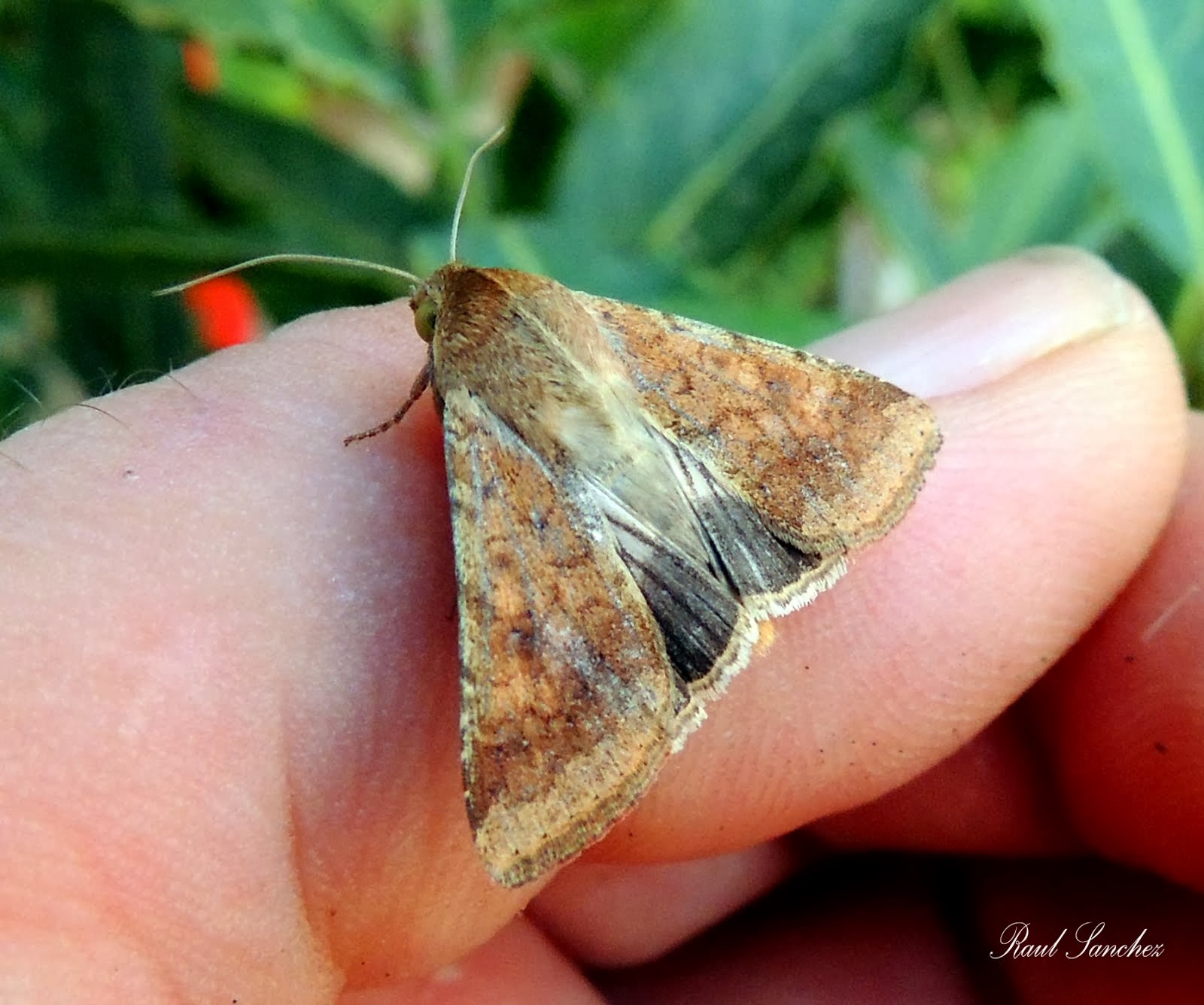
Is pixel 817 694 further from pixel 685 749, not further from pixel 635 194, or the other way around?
pixel 635 194

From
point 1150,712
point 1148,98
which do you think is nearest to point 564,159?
point 1148,98

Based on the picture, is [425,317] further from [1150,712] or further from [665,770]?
[1150,712]

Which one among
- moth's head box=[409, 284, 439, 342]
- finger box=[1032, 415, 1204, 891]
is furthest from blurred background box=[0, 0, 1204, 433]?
finger box=[1032, 415, 1204, 891]

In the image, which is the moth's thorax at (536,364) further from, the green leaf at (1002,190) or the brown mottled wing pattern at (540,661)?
the green leaf at (1002,190)

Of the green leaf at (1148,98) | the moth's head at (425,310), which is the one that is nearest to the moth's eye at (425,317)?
the moth's head at (425,310)

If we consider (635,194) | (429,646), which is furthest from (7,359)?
(429,646)

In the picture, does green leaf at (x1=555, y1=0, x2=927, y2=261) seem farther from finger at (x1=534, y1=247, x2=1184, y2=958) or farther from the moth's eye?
finger at (x1=534, y1=247, x2=1184, y2=958)
